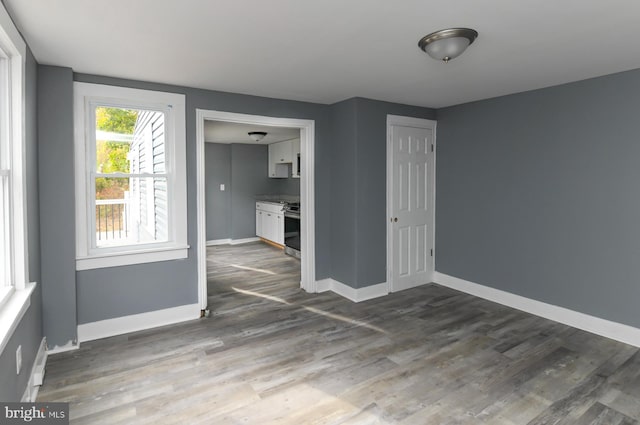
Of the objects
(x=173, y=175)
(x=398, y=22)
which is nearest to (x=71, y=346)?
(x=173, y=175)

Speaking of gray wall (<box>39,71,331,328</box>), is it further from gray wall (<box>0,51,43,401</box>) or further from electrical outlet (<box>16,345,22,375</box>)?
electrical outlet (<box>16,345,22,375</box>)

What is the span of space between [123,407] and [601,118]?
4.29m

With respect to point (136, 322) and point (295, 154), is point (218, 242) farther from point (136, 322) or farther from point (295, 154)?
point (136, 322)

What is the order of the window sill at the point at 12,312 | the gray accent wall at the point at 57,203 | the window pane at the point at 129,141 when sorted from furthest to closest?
the window pane at the point at 129,141 < the gray accent wall at the point at 57,203 < the window sill at the point at 12,312

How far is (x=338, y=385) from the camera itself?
8.10 feet

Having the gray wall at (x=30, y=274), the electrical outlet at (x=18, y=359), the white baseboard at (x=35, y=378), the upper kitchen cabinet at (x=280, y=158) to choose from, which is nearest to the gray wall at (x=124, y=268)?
the gray wall at (x=30, y=274)

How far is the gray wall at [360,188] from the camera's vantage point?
13.4 ft

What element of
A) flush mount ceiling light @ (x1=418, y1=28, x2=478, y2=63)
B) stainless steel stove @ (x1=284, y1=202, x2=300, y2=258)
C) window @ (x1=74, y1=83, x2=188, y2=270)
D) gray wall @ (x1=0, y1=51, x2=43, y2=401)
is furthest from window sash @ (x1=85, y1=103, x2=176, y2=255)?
stainless steel stove @ (x1=284, y1=202, x2=300, y2=258)

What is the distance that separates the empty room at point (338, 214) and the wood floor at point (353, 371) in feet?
0.07

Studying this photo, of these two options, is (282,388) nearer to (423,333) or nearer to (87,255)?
(423,333)

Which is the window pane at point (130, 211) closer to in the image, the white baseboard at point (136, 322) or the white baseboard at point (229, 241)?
the white baseboard at point (136, 322)

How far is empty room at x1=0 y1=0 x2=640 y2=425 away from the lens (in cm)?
215

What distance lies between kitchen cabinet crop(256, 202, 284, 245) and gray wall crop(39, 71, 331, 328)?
3.16 meters

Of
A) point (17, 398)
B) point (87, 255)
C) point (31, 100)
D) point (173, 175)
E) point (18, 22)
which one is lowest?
point (17, 398)
